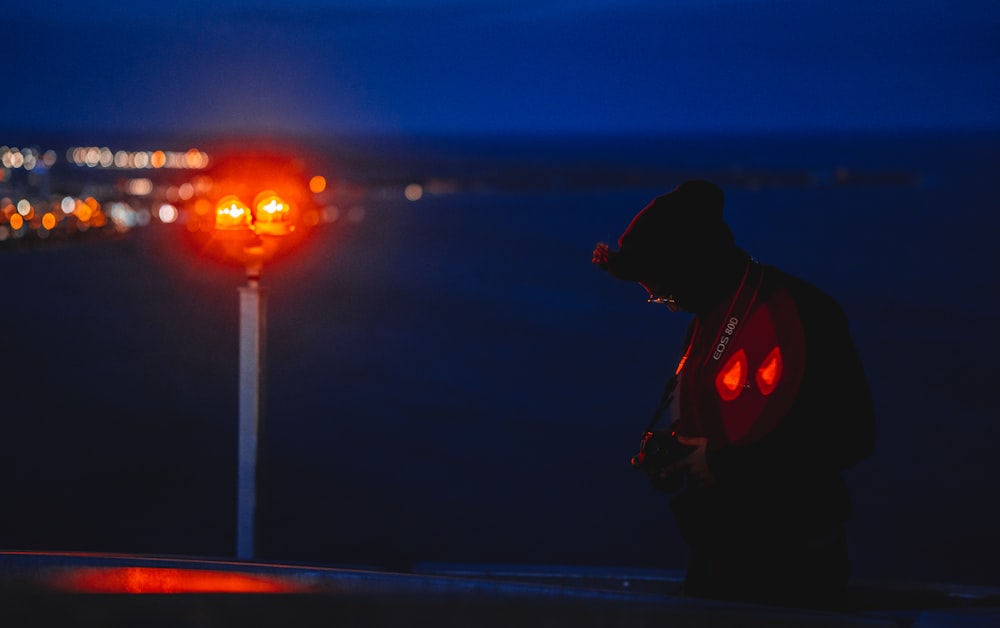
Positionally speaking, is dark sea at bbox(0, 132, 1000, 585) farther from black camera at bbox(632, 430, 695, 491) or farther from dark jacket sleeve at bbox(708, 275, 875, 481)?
dark jacket sleeve at bbox(708, 275, 875, 481)

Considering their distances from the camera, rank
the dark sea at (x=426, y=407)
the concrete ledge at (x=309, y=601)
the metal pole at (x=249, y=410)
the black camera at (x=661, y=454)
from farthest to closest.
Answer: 1. the dark sea at (x=426, y=407)
2. the metal pole at (x=249, y=410)
3. the black camera at (x=661, y=454)
4. the concrete ledge at (x=309, y=601)

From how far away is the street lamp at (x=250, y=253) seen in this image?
15.4 ft

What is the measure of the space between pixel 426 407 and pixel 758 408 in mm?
10767

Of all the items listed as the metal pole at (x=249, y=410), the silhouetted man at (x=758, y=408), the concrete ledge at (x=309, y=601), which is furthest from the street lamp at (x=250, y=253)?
the silhouetted man at (x=758, y=408)

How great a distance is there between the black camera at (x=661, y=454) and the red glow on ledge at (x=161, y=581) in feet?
2.91

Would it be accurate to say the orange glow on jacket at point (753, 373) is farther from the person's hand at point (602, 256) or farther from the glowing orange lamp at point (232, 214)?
the glowing orange lamp at point (232, 214)

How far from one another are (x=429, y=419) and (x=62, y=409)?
4.15 meters

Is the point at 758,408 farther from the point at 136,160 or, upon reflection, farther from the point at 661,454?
the point at 136,160

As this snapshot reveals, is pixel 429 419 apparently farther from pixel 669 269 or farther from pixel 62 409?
pixel 669 269

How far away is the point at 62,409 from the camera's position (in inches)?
494

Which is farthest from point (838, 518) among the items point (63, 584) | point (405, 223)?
point (405, 223)

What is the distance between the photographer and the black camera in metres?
2.65

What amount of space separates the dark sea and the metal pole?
39cm

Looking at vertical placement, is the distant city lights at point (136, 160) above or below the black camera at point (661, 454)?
above
